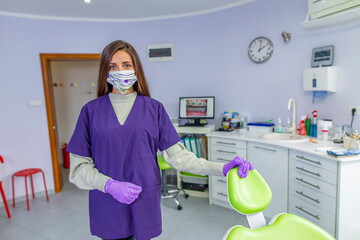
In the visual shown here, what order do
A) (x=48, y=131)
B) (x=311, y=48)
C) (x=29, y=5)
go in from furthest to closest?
(x=48, y=131)
(x=29, y=5)
(x=311, y=48)

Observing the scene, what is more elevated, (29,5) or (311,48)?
(29,5)

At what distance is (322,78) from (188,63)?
173 cm

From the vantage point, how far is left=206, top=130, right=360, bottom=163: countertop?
1.70m

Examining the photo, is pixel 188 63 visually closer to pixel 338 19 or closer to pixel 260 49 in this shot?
pixel 260 49

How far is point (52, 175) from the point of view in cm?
335

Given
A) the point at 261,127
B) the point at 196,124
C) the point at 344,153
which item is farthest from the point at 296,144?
the point at 196,124

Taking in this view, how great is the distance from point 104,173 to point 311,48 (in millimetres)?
2373

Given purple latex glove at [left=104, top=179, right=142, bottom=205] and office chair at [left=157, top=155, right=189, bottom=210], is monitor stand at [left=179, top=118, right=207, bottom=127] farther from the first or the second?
purple latex glove at [left=104, top=179, right=142, bottom=205]

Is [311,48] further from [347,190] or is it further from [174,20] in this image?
[174,20]

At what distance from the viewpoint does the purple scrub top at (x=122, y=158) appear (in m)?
1.11

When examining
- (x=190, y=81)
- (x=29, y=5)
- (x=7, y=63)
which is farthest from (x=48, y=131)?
(x=190, y=81)

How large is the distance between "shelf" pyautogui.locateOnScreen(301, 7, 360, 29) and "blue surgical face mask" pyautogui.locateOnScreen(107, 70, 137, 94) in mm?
1895

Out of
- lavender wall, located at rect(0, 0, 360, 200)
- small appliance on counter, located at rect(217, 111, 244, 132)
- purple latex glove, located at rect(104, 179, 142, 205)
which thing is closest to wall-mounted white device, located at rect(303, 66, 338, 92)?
lavender wall, located at rect(0, 0, 360, 200)

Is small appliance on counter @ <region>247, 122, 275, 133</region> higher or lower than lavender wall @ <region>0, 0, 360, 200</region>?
lower
